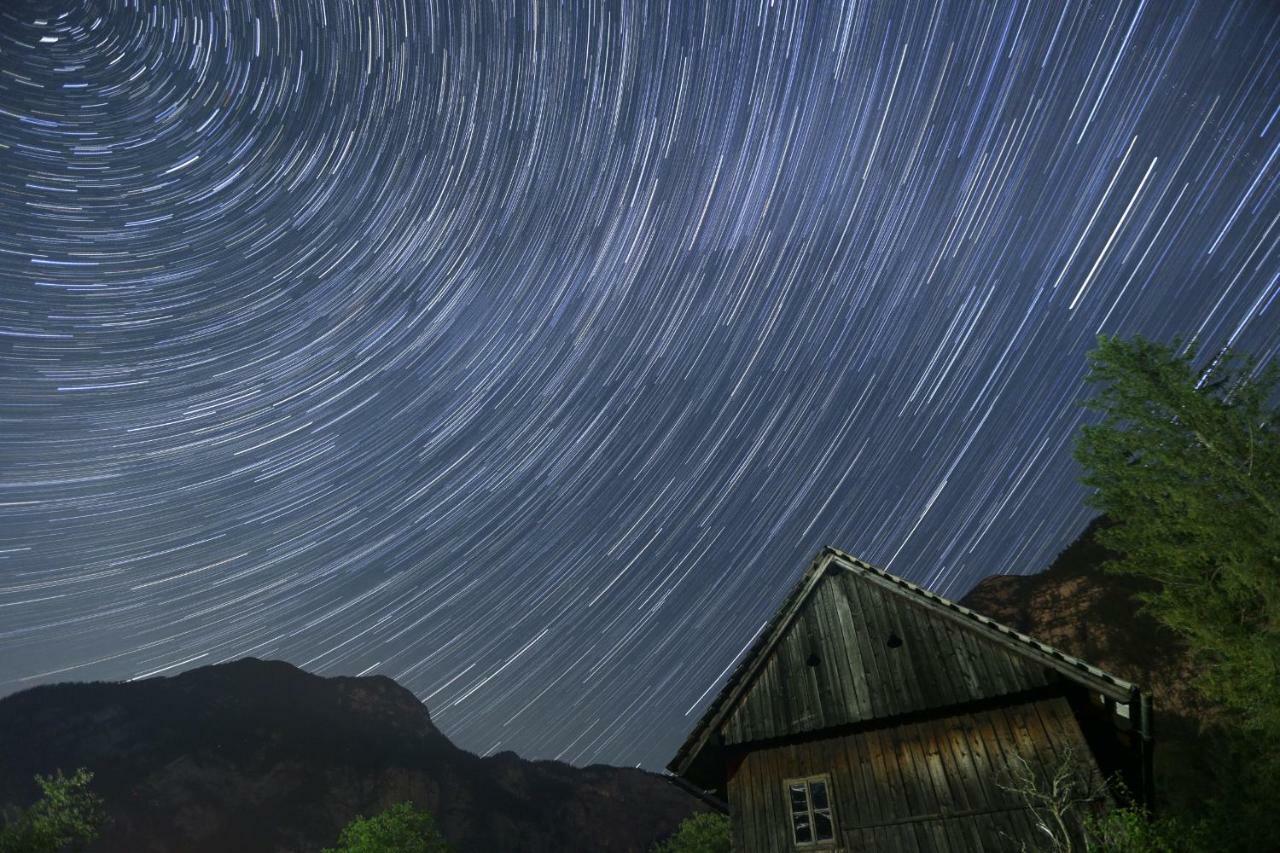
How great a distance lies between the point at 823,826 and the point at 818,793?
58 cm

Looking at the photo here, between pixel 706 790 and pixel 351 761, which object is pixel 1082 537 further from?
pixel 351 761

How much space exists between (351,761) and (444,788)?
1139 centimetres

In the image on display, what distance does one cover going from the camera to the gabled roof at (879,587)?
31.9ft

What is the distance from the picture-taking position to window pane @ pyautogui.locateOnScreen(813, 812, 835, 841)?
1061 centimetres

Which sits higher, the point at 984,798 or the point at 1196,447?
the point at 1196,447

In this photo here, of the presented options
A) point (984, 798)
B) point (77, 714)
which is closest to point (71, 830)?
point (984, 798)

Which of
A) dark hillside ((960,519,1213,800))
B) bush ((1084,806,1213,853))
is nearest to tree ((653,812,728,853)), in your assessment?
dark hillside ((960,519,1213,800))

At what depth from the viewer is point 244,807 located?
6159 centimetres

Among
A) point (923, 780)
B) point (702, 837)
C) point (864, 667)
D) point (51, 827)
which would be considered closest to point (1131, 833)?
point (923, 780)

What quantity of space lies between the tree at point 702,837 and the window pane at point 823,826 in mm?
31143

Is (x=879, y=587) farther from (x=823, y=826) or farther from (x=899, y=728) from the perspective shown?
(x=823, y=826)

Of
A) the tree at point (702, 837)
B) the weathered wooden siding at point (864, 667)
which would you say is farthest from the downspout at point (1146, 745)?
the tree at point (702, 837)

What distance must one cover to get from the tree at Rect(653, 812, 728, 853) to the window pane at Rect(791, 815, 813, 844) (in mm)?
31040

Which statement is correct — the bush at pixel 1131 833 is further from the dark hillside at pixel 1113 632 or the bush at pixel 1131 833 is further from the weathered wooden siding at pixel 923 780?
the dark hillside at pixel 1113 632
